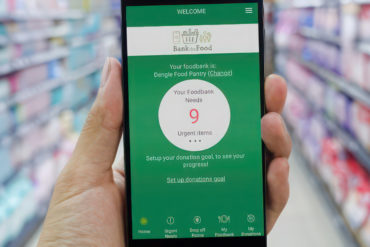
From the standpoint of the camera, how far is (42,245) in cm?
112

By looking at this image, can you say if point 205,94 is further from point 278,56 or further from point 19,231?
point 278,56

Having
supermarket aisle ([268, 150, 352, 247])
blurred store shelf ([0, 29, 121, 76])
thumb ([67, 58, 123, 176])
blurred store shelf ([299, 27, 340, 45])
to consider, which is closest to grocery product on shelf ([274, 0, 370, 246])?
blurred store shelf ([299, 27, 340, 45])

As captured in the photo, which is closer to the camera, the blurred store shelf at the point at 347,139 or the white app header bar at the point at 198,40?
the white app header bar at the point at 198,40

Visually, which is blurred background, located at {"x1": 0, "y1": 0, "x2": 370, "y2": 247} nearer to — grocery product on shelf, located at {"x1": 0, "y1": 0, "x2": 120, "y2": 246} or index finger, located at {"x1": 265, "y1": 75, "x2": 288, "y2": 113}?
grocery product on shelf, located at {"x1": 0, "y1": 0, "x2": 120, "y2": 246}

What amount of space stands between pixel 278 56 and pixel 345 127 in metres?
3.86

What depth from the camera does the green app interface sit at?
1.18 m

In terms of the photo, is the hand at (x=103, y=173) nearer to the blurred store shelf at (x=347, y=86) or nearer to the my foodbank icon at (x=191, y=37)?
the my foodbank icon at (x=191, y=37)

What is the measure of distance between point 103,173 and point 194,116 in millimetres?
311

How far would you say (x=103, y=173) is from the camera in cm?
121

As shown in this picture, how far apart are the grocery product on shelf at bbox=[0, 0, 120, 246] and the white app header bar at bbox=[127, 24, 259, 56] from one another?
6.25 feet

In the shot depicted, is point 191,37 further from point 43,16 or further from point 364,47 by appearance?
point 43,16

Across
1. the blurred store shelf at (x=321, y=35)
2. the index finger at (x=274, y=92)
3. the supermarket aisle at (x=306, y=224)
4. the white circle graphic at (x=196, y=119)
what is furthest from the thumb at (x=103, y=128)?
the blurred store shelf at (x=321, y=35)

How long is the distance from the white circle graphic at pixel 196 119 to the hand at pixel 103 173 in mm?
124

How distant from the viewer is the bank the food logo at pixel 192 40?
1193mm
